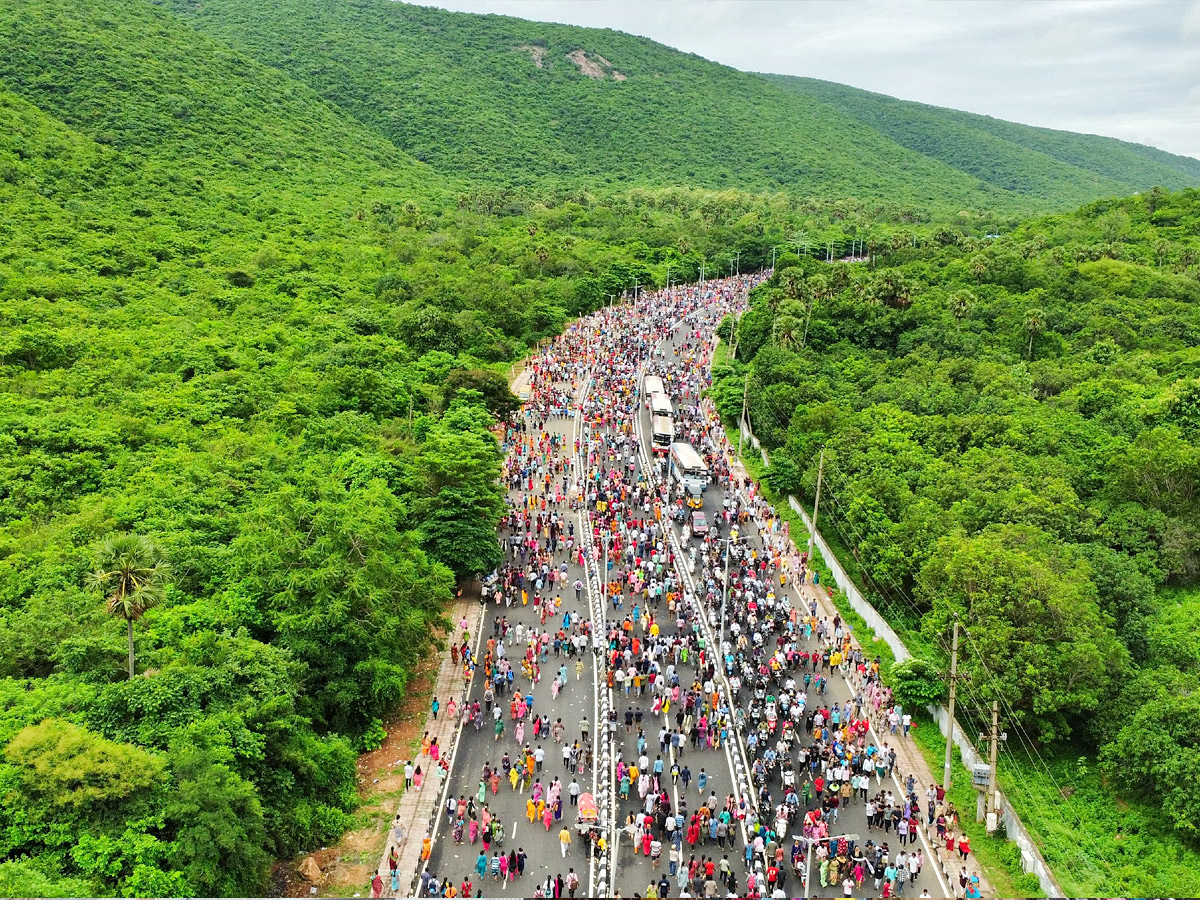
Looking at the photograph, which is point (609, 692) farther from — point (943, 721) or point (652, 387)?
point (652, 387)

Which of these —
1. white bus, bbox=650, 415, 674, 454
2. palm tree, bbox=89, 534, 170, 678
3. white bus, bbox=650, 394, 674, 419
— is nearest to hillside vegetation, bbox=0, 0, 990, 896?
palm tree, bbox=89, 534, 170, 678

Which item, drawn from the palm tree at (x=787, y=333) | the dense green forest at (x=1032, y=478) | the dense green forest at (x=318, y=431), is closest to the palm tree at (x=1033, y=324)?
the dense green forest at (x=1032, y=478)

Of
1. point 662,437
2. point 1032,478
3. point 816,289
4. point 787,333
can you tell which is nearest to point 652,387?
point 662,437

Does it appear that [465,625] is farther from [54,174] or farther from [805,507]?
[54,174]

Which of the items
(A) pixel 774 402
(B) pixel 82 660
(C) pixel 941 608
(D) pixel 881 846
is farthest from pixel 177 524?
(A) pixel 774 402

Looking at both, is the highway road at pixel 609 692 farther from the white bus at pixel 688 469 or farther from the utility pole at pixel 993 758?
the utility pole at pixel 993 758
